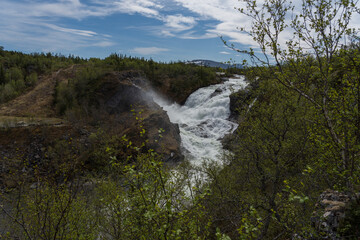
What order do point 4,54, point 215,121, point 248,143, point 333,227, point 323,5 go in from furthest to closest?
point 4,54
point 215,121
point 248,143
point 323,5
point 333,227

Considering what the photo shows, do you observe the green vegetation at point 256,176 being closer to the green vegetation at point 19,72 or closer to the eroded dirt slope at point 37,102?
the eroded dirt slope at point 37,102

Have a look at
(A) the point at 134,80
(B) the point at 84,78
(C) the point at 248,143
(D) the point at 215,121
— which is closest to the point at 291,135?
(C) the point at 248,143

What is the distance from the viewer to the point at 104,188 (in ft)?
32.3

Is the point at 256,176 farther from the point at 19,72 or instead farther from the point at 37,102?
the point at 19,72

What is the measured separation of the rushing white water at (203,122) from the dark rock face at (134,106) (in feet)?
6.33

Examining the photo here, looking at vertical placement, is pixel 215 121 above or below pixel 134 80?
below

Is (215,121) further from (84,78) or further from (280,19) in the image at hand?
(280,19)

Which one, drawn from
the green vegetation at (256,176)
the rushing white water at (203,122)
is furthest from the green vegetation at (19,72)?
the rushing white water at (203,122)

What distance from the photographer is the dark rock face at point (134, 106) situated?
21.3 m

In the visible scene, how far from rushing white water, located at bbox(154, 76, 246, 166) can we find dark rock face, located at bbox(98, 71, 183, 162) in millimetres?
1929

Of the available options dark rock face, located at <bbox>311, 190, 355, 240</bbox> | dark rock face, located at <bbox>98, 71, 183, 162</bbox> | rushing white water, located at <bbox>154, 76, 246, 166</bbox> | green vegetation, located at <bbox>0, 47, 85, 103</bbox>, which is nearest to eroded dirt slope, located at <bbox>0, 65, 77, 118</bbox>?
green vegetation, located at <bbox>0, 47, 85, 103</bbox>

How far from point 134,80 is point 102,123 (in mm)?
7646

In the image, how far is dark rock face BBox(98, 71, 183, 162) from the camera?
837 inches

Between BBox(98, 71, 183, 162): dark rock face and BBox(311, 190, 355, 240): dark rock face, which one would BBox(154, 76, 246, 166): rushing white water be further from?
BBox(311, 190, 355, 240): dark rock face
